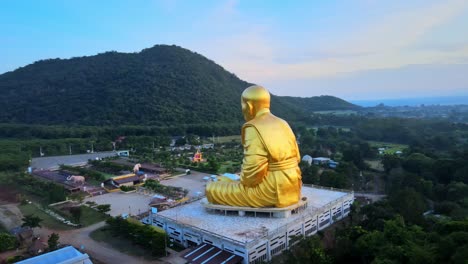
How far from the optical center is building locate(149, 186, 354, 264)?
14531 mm

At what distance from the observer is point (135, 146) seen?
47312 millimetres

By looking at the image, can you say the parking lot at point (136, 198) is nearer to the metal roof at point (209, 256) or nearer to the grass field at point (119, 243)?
the grass field at point (119, 243)

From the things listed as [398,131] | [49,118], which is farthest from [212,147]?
[49,118]

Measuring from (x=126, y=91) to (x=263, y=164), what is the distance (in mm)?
61554

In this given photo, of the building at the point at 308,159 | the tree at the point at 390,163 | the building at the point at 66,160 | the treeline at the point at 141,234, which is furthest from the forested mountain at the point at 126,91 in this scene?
the treeline at the point at 141,234

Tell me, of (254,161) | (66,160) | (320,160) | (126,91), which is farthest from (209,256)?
(126,91)

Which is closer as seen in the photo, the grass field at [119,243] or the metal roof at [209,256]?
the metal roof at [209,256]

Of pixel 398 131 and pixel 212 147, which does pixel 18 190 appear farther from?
pixel 398 131

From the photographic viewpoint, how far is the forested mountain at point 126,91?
66.8 meters

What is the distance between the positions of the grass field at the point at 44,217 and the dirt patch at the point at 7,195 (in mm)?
2031

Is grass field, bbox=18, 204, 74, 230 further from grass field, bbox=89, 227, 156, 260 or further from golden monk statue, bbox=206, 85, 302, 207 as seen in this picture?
golden monk statue, bbox=206, 85, 302, 207

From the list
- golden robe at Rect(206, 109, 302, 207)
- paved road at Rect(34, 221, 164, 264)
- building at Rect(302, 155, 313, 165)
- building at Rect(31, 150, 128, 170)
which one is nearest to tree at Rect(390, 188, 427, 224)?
golden robe at Rect(206, 109, 302, 207)

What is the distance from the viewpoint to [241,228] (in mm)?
15656

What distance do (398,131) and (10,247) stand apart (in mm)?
54502
